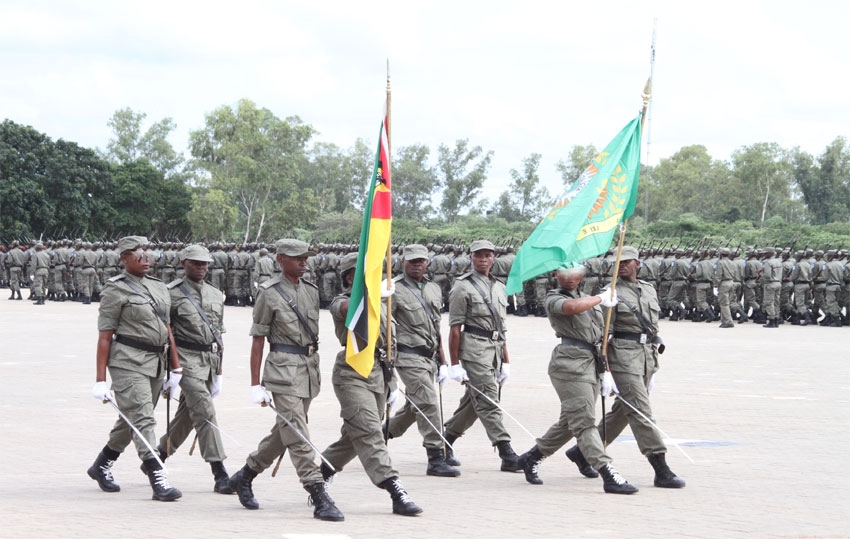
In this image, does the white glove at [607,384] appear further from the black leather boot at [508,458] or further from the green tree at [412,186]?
the green tree at [412,186]

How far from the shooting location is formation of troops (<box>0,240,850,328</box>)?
28.0 m

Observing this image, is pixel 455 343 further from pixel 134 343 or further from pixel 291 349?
pixel 134 343

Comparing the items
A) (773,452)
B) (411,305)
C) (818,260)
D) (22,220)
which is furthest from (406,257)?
(22,220)

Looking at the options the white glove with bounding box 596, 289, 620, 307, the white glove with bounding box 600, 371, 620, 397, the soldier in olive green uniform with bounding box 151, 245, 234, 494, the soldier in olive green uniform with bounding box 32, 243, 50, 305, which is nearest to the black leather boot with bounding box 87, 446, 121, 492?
the soldier in olive green uniform with bounding box 151, 245, 234, 494

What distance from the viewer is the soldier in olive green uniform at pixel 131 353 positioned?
27.9ft

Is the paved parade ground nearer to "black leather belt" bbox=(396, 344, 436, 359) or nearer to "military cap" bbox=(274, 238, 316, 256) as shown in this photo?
"black leather belt" bbox=(396, 344, 436, 359)

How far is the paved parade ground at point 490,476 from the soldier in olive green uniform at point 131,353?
409 mm

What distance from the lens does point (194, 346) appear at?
910 centimetres

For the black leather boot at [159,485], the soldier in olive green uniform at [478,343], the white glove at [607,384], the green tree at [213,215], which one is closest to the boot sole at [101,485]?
the black leather boot at [159,485]

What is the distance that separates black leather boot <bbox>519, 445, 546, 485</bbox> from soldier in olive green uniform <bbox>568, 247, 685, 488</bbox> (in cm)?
60

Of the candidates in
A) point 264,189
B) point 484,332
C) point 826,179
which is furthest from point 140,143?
point 484,332

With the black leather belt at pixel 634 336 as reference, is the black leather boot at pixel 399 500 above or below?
below

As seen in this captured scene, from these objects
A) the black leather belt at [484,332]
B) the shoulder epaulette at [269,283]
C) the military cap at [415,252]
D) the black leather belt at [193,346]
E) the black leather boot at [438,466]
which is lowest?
the black leather boot at [438,466]

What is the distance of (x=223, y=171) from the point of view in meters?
71.9
